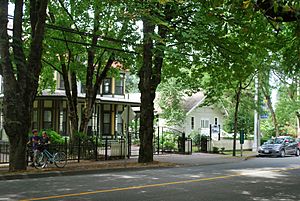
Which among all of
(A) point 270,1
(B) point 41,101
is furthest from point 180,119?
(A) point 270,1

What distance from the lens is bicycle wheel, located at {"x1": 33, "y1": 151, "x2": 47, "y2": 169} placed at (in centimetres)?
1606

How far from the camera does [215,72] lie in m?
21.3

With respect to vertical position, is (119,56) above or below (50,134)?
above

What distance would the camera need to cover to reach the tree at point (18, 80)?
14469 mm

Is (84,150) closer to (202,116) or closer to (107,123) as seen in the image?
(107,123)

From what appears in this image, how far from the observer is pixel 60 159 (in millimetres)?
16984

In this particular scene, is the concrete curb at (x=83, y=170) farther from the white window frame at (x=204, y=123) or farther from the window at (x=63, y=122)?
the white window frame at (x=204, y=123)

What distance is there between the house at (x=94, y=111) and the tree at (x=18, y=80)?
1658 centimetres

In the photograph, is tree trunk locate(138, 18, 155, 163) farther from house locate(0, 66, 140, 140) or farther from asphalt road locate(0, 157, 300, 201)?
house locate(0, 66, 140, 140)

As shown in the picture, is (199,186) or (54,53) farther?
(54,53)

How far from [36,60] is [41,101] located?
20.4 m

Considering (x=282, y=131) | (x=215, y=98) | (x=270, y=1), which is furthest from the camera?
(x=282, y=131)

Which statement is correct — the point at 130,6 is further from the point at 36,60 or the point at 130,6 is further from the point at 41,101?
the point at 41,101

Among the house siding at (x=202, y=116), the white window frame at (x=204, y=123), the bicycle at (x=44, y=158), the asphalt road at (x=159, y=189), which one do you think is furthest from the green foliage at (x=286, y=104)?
the bicycle at (x=44, y=158)
